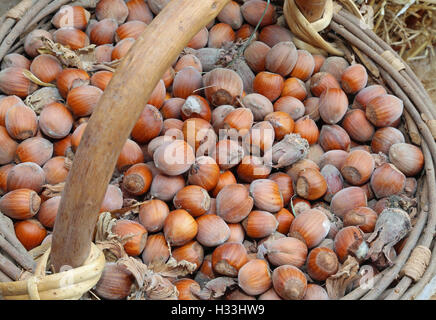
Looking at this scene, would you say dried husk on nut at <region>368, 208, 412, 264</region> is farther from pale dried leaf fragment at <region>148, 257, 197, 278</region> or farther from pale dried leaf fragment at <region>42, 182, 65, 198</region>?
pale dried leaf fragment at <region>42, 182, 65, 198</region>

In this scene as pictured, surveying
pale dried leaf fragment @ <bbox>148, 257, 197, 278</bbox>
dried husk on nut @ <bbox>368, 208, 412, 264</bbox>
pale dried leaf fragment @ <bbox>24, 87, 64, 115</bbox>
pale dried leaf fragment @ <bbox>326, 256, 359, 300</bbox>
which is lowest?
pale dried leaf fragment @ <bbox>24, 87, 64, 115</bbox>

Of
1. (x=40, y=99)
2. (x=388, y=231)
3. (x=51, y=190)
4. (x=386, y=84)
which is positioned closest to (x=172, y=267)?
(x=51, y=190)

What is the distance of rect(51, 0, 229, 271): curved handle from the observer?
2.79 ft

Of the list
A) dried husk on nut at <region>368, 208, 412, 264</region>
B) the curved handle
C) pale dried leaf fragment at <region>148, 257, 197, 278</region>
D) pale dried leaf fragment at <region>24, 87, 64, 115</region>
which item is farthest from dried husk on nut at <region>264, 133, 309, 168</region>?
pale dried leaf fragment at <region>24, 87, 64, 115</region>

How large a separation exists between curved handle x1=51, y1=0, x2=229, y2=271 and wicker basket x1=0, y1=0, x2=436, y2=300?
0.05m

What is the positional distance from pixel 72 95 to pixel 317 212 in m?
0.83

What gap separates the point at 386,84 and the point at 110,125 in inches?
45.3

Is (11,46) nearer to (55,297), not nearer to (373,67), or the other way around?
(55,297)

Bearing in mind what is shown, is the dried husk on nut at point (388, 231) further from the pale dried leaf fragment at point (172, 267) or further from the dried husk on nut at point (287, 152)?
the pale dried leaf fragment at point (172, 267)

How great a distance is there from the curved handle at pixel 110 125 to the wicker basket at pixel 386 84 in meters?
0.05

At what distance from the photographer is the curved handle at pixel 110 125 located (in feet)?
2.79

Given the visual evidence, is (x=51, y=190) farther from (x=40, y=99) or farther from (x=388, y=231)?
(x=388, y=231)

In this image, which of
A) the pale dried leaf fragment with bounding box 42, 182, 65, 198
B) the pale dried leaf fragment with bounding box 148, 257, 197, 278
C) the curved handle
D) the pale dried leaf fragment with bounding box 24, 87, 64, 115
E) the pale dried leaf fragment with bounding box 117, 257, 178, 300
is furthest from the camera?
the pale dried leaf fragment with bounding box 24, 87, 64, 115
